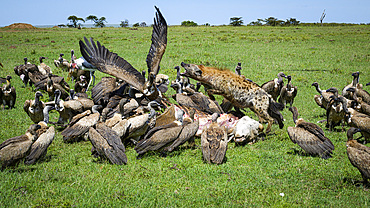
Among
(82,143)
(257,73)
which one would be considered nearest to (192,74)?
(82,143)

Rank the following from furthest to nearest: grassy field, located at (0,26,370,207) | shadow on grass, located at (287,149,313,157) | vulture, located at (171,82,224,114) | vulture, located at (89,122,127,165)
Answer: vulture, located at (171,82,224,114)
shadow on grass, located at (287,149,313,157)
vulture, located at (89,122,127,165)
grassy field, located at (0,26,370,207)

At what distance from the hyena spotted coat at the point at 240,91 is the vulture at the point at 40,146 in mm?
3933

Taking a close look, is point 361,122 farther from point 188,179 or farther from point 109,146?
point 109,146

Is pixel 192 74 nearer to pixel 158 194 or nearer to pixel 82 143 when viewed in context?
pixel 82 143

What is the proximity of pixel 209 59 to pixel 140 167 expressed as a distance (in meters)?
13.2

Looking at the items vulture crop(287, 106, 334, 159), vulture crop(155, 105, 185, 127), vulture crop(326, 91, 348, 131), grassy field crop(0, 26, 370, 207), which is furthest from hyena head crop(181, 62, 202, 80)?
vulture crop(326, 91, 348, 131)

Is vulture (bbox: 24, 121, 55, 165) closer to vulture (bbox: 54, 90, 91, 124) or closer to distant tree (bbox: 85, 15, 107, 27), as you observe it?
vulture (bbox: 54, 90, 91, 124)

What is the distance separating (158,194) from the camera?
4.62 meters

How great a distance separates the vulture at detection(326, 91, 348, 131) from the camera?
7.70 metres

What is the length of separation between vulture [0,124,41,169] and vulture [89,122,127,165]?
110cm

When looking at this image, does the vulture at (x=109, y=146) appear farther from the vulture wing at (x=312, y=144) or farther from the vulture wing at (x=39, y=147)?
the vulture wing at (x=312, y=144)

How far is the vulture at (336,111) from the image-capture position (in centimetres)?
770

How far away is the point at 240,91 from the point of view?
7.93 meters

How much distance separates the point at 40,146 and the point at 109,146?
1228mm
